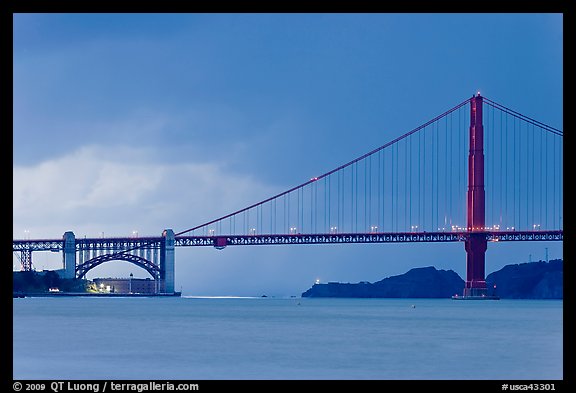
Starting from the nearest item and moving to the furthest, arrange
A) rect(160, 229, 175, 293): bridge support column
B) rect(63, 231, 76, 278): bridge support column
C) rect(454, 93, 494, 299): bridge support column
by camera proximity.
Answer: rect(454, 93, 494, 299): bridge support column
rect(160, 229, 175, 293): bridge support column
rect(63, 231, 76, 278): bridge support column

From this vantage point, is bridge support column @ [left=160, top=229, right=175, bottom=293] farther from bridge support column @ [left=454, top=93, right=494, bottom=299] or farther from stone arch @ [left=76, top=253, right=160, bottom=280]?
bridge support column @ [left=454, top=93, right=494, bottom=299]

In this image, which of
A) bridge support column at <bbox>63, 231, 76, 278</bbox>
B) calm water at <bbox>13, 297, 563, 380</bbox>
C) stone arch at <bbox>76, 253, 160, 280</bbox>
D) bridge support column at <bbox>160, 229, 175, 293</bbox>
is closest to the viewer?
calm water at <bbox>13, 297, 563, 380</bbox>

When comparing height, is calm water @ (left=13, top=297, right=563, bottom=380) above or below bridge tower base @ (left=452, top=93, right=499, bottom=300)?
below

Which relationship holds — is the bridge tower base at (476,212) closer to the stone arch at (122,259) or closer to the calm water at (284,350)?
the calm water at (284,350)

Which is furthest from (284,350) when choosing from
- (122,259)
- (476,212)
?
(122,259)

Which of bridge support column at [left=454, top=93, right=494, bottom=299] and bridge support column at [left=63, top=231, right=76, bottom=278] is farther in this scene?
bridge support column at [left=63, top=231, right=76, bottom=278]

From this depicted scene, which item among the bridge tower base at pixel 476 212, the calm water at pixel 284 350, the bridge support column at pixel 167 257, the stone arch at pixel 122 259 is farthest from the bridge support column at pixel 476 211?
the stone arch at pixel 122 259

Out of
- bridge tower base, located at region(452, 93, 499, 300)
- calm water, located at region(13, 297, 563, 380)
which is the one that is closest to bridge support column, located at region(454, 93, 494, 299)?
bridge tower base, located at region(452, 93, 499, 300)
